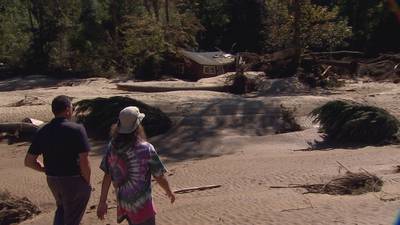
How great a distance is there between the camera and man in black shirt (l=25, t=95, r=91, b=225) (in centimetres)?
584

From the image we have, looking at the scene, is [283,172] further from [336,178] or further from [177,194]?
[177,194]

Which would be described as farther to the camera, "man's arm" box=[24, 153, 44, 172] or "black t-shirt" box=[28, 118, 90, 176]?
"man's arm" box=[24, 153, 44, 172]

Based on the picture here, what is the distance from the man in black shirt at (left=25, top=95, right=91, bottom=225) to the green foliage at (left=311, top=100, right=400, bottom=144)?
31.7 ft

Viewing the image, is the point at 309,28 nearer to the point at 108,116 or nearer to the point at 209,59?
the point at 209,59

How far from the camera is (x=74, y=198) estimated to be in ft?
19.8

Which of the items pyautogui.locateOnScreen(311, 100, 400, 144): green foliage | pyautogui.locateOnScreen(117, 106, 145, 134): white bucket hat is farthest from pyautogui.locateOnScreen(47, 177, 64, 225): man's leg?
pyautogui.locateOnScreen(311, 100, 400, 144): green foliage

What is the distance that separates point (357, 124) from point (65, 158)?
993 centimetres

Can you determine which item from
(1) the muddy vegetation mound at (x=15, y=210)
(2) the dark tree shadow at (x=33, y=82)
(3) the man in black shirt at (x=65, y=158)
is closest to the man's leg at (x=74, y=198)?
(3) the man in black shirt at (x=65, y=158)

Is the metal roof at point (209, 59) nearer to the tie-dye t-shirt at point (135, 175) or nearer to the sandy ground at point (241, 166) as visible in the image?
the sandy ground at point (241, 166)

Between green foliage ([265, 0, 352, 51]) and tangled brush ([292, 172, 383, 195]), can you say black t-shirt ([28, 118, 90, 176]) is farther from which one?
green foliage ([265, 0, 352, 51])

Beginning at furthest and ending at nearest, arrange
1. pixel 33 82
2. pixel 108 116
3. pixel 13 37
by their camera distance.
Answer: pixel 13 37 < pixel 33 82 < pixel 108 116

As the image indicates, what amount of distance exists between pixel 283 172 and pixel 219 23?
42.6m

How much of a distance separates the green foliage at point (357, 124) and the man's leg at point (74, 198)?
959 cm

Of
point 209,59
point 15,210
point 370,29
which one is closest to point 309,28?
point 209,59
